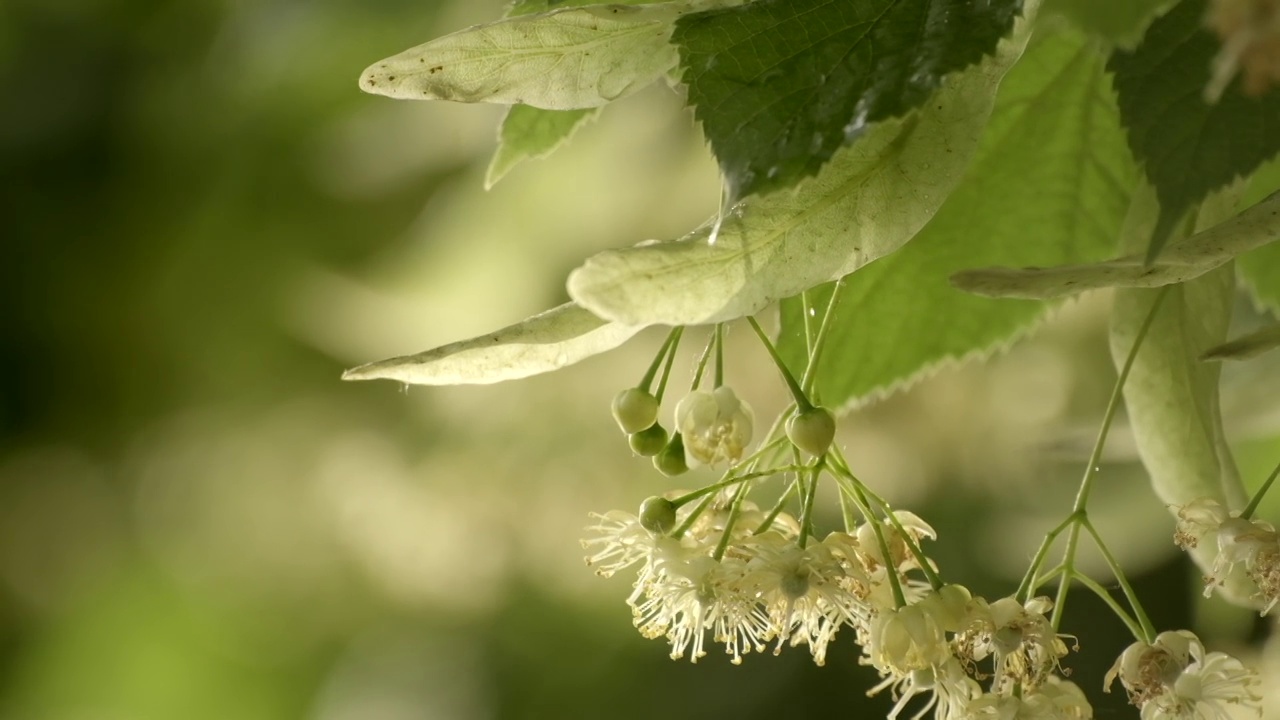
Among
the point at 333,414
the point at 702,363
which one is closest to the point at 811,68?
the point at 702,363

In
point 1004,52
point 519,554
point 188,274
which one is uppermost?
point 188,274

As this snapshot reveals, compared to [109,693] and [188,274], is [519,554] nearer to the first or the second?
[188,274]

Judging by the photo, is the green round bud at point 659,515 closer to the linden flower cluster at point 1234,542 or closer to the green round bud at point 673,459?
the green round bud at point 673,459

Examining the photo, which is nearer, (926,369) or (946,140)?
(946,140)

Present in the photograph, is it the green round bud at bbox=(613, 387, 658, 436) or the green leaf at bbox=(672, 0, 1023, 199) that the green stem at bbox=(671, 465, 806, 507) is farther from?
the green leaf at bbox=(672, 0, 1023, 199)

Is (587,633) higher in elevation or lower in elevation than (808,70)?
lower

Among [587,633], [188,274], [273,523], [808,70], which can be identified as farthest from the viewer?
[587,633]

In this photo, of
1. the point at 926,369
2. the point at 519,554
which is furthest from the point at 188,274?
the point at 926,369
